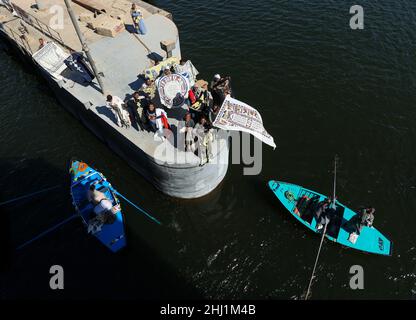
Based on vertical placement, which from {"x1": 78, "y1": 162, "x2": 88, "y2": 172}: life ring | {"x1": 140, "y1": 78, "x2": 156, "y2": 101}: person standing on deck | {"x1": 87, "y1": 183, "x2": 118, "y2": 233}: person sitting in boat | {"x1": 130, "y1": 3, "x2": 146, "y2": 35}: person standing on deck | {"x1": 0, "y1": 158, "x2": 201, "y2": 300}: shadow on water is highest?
{"x1": 130, "y1": 3, "x2": 146, "y2": 35}: person standing on deck

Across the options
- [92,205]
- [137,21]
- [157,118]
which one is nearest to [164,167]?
[157,118]

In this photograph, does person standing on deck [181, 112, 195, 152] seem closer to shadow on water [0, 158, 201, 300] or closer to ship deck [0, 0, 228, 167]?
ship deck [0, 0, 228, 167]

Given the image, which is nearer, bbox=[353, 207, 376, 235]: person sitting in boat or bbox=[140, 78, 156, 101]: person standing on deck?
bbox=[353, 207, 376, 235]: person sitting in boat

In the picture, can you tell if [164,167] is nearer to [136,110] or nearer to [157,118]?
[157,118]

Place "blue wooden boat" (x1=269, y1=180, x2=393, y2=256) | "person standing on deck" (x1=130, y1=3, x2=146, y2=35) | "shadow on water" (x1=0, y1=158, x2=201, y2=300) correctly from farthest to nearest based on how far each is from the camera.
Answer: "person standing on deck" (x1=130, y1=3, x2=146, y2=35) → "blue wooden boat" (x1=269, y1=180, x2=393, y2=256) → "shadow on water" (x1=0, y1=158, x2=201, y2=300)

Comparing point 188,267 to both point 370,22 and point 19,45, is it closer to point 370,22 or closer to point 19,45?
point 19,45

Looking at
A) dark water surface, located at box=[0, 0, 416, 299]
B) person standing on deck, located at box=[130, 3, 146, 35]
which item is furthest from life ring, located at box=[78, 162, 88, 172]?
person standing on deck, located at box=[130, 3, 146, 35]

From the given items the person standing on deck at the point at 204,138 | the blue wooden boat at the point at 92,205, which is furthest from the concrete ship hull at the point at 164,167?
the blue wooden boat at the point at 92,205
